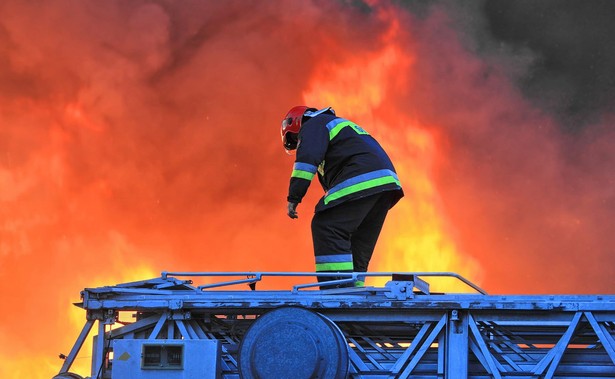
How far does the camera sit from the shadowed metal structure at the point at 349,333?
21.3 feet

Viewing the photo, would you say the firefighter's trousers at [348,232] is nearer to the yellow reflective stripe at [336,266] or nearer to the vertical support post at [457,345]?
the yellow reflective stripe at [336,266]

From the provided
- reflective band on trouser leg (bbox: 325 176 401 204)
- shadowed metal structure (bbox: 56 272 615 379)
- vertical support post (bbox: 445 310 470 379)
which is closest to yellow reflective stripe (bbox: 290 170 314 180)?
reflective band on trouser leg (bbox: 325 176 401 204)

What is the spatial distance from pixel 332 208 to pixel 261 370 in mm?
1934

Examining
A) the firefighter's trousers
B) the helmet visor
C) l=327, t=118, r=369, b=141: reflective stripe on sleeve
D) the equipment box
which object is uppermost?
the helmet visor

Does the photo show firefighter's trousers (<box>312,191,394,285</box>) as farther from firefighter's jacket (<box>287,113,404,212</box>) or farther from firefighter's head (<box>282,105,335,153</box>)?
firefighter's head (<box>282,105,335,153</box>)

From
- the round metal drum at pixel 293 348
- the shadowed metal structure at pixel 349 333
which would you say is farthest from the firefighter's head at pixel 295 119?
the round metal drum at pixel 293 348

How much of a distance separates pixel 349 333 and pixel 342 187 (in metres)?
1.52

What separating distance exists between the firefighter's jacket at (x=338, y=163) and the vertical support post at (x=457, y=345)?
5.76ft

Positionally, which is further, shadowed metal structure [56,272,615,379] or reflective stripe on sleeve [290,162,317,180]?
reflective stripe on sleeve [290,162,317,180]

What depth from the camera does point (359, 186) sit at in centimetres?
814

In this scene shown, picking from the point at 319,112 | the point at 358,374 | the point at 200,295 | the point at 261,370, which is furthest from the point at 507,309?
the point at 319,112

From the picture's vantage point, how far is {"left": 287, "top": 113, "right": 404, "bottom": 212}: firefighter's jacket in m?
8.01

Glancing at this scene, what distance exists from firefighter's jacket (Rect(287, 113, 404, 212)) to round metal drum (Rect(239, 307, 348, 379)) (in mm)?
1570

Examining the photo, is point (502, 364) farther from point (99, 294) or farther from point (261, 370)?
point (99, 294)
